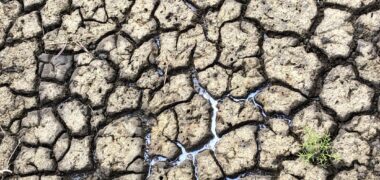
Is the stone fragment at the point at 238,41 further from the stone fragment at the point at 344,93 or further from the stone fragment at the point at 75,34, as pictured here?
the stone fragment at the point at 75,34

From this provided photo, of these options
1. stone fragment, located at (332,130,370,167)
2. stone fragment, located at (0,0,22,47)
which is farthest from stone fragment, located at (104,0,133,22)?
stone fragment, located at (332,130,370,167)

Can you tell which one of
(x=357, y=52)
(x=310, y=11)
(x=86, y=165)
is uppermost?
(x=310, y=11)

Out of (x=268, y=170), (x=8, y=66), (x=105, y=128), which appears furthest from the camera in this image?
(x=8, y=66)

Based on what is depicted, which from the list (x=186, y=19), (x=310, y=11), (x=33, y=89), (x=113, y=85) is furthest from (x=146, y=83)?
(x=310, y=11)

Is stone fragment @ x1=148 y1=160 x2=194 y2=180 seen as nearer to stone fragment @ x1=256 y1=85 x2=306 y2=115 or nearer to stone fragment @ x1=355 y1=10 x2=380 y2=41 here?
stone fragment @ x1=256 y1=85 x2=306 y2=115

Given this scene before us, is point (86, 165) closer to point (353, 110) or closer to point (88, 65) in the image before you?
point (88, 65)

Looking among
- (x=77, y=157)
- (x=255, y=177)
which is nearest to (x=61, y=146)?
(x=77, y=157)

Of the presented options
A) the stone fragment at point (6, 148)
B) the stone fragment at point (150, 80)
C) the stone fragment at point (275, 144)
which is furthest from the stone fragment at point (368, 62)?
the stone fragment at point (6, 148)

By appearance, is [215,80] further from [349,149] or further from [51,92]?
[51,92]
